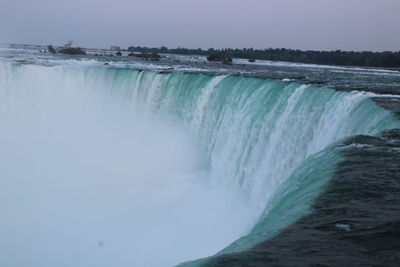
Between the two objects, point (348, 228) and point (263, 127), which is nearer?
point (348, 228)

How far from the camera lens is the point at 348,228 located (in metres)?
3.94

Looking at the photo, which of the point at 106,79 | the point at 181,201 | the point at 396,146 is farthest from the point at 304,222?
the point at 106,79

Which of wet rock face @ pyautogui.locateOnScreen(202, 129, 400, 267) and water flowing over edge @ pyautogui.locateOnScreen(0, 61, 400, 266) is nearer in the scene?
wet rock face @ pyautogui.locateOnScreen(202, 129, 400, 267)

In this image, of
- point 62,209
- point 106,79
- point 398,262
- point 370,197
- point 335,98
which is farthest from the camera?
point 106,79

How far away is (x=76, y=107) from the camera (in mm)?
21094

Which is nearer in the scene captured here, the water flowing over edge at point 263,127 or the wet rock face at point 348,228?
the wet rock face at point 348,228

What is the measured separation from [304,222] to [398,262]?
0.87 metres

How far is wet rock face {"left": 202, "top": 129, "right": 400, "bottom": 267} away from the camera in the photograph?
132 inches

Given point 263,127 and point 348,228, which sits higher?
point 263,127

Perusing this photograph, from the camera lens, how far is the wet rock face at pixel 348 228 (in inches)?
132

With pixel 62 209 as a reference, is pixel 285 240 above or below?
above

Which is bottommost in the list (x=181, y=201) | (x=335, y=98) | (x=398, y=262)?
(x=181, y=201)

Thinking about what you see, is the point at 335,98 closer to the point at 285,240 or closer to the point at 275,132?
the point at 275,132

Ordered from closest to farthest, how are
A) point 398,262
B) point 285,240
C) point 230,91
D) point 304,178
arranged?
1. point 398,262
2. point 285,240
3. point 304,178
4. point 230,91
